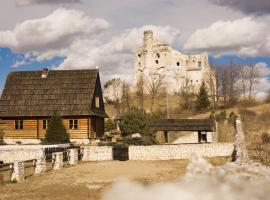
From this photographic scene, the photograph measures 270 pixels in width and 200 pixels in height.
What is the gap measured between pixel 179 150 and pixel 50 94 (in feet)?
64.7

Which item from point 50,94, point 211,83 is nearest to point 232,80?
point 211,83

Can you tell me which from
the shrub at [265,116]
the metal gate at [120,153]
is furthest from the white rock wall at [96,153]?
the shrub at [265,116]

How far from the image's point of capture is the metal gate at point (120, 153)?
34891 millimetres

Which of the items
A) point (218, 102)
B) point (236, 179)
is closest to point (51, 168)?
point (236, 179)

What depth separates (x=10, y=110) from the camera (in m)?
47.9

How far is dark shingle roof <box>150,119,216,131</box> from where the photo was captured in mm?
38594

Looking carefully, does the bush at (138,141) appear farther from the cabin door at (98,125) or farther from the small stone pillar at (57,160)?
the small stone pillar at (57,160)

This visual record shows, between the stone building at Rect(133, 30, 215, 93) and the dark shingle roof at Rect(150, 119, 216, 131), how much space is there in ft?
205

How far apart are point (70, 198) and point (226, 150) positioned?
19.3 metres

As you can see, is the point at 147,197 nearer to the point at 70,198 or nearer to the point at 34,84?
the point at 70,198

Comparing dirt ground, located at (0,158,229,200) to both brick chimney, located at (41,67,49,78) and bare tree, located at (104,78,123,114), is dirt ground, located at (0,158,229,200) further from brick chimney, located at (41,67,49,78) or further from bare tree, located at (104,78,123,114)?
bare tree, located at (104,78,123,114)

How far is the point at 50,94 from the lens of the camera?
158ft

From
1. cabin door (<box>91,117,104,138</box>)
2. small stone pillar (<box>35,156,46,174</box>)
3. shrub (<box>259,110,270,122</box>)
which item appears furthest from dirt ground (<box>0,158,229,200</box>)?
shrub (<box>259,110,270,122</box>)

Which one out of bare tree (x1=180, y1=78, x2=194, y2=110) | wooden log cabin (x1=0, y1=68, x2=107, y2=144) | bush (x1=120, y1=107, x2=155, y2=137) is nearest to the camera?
bush (x1=120, y1=107, x2=155, y2=137)
